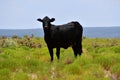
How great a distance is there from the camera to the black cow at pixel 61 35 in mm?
20641

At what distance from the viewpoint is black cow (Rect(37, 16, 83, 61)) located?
20641mm

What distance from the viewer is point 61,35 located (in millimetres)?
21078

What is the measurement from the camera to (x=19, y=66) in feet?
55.6

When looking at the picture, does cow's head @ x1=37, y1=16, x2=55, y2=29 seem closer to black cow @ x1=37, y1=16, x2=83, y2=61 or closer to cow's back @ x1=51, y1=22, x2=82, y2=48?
black cow @ x1=37, y1=16, x2=83, y2=61

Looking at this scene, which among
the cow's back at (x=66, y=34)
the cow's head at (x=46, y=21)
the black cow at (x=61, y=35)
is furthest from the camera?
the cow's back at (x=66, y=34)

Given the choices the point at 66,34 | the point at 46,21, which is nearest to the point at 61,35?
the point at 66,34

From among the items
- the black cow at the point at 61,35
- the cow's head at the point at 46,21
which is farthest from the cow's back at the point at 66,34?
the cow's head at the point at 46,21

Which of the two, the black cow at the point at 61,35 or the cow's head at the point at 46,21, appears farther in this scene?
the black cow at the point at 61,35

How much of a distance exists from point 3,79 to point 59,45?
7.14m

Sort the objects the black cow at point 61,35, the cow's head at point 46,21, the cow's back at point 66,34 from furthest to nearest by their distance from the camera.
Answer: the cow's back at point 66,34, the black cow at point 61,35, the cow's head at point 46,21

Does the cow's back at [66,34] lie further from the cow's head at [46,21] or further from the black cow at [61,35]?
the cow's head at [46,21]

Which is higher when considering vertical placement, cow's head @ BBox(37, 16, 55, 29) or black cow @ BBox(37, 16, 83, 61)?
cow's head @ BBox(37, 16, 55, 29)

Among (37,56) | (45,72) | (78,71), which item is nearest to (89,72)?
(78,71)

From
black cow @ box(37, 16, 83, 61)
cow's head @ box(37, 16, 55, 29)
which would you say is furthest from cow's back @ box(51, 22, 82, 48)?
cow's head @ box(37, 16, 55, 29)
